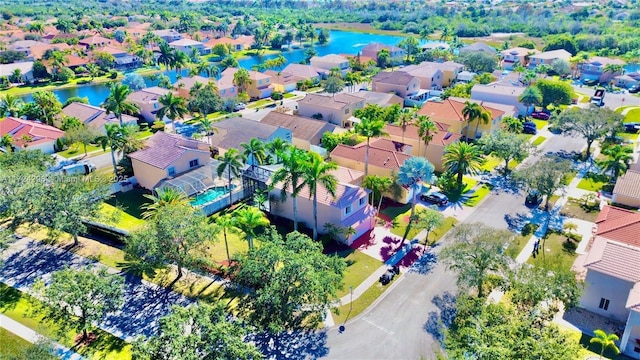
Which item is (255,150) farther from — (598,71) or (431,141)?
(598,71)

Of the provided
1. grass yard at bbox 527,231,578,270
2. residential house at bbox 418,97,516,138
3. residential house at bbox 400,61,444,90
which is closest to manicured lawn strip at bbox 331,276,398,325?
grass yard at bbox 527,231,578,270

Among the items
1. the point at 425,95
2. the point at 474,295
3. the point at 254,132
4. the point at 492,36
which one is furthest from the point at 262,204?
the point at 492,36

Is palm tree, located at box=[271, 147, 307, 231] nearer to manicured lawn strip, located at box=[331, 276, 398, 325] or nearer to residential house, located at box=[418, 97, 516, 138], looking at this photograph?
manicured lawn strip, located at box=[331, 276, 398, 325]

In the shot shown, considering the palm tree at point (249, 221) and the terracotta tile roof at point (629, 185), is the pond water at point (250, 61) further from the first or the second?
the terracotta tile roof at point (629, 185)

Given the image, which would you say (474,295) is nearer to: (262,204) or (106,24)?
(262,204)

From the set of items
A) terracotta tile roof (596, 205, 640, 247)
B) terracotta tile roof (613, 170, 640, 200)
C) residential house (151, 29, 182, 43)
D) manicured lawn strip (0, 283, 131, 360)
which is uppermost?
residential house (151, 29, 182, 43)

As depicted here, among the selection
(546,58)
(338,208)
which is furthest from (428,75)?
(338,208)
